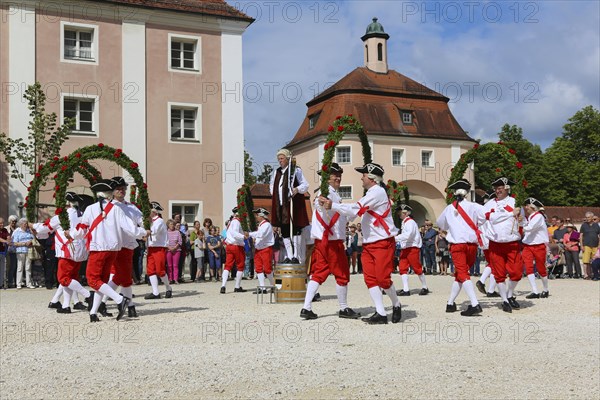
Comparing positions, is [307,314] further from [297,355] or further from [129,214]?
[129,214]

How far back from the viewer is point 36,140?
2200 cm

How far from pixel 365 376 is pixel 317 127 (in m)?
42.2

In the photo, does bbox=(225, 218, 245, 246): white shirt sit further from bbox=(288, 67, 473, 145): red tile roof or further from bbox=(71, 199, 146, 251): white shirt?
bbox=(288, 67, 473, 145): red tile roof

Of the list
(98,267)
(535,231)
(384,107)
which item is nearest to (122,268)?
(98,267)

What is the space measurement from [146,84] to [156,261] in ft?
46.2

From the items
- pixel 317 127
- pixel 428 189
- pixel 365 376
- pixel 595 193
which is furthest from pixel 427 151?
pixel 365 376

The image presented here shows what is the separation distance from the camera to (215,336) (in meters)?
8.81

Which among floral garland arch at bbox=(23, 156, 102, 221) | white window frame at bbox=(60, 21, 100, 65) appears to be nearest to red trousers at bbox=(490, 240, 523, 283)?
floral garland arch at bbox=(23, 156, 102, 221)

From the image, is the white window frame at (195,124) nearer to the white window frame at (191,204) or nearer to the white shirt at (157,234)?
the white window frame at (191,204)

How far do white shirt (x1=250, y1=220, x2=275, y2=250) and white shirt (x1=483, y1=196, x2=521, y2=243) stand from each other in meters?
4.85

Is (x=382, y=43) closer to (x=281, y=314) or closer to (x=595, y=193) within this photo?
(x=595, y=193)

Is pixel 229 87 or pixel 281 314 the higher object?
pixel 229 87

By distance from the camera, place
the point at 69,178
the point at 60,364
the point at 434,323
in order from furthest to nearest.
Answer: the point at 69,178
the point at 434,323
the point at 60,364

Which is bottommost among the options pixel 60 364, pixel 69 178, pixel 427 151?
pixel 60 364
